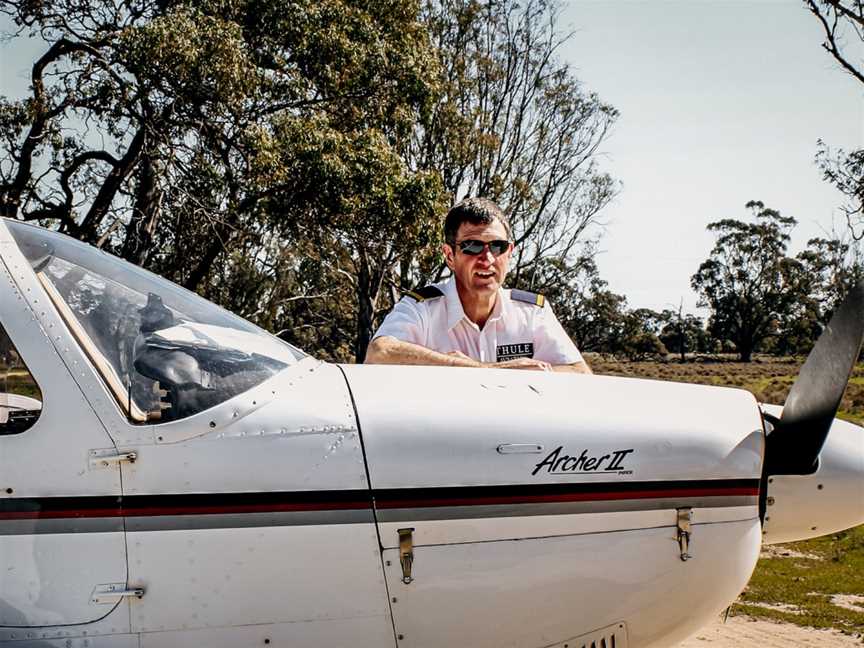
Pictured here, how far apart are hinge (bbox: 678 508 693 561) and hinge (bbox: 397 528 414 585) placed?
98cm

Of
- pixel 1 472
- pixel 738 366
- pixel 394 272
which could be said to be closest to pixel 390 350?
pixel 1 472

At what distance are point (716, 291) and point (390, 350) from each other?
5576cm

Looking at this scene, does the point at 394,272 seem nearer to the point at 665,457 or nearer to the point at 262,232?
the point at 262,232

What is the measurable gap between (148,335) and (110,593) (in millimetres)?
892

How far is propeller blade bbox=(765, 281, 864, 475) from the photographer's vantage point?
9.88 ft

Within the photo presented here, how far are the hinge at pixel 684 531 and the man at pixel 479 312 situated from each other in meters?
1.24

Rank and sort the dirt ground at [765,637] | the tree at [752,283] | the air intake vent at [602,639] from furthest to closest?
the tree at [752,283] < the dirt ground at [765,637] < the air intake vent at [602,639]

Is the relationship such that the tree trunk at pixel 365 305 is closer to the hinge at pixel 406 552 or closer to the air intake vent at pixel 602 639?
the air intake vent at pixel 602 639

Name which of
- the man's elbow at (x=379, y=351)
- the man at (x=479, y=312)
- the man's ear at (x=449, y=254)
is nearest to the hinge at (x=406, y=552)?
the man's elbow at (x=379, y=351)

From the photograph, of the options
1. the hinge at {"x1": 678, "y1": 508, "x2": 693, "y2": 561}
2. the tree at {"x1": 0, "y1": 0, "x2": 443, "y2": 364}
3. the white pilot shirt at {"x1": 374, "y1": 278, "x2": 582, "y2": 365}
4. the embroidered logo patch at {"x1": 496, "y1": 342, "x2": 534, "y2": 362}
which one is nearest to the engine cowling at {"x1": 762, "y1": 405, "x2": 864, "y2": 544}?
the hinge at {"x1": 678, "y1": 508, "x2": 693, "y2": 561}

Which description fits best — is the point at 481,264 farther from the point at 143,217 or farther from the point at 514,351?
the point at 143,217

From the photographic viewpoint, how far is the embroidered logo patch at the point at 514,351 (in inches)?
165

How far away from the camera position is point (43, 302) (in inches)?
108

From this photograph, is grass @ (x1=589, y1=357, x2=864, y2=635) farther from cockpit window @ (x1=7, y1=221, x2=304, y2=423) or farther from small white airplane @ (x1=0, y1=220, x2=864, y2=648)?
cockpit window @ (x1=7, y1=221, x2=304, y2=423)
